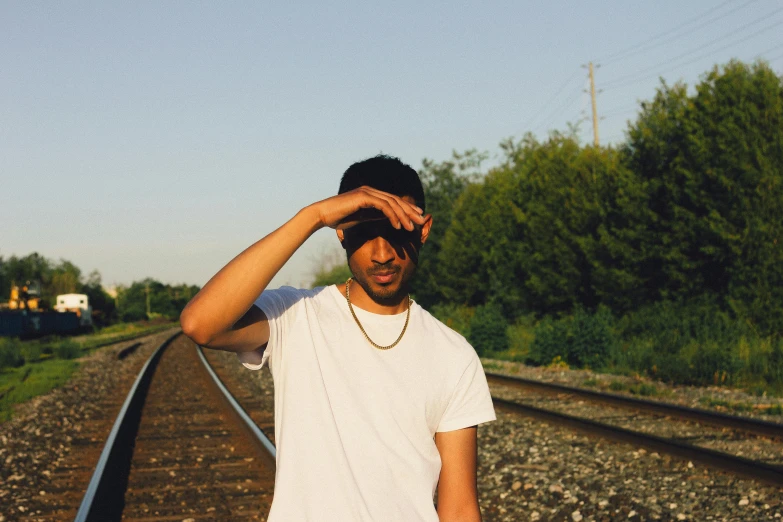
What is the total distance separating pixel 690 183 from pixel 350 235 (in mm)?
22207

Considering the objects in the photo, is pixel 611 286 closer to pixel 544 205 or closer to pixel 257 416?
pixel 544 205

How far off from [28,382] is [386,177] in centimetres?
1921

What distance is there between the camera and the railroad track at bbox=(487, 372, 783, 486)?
25.8ft

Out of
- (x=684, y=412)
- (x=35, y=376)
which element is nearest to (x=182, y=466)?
(x=684, y=412)

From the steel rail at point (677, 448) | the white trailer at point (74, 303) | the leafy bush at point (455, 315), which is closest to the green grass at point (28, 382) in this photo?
the steel rail at point (677, 448)

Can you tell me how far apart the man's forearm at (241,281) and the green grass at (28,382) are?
12827 millimetres

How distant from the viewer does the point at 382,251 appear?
2.08 metres

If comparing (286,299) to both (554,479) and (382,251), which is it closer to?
(382,251)

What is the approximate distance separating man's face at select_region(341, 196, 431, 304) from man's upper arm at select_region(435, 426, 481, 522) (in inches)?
16.3

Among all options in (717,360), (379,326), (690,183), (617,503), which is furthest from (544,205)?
(379,326)

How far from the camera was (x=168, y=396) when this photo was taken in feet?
51.5

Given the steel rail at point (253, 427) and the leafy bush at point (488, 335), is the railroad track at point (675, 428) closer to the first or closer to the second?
the steel rail at point (253, 427)

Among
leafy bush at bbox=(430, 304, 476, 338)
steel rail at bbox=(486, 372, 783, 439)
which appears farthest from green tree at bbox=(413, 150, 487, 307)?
steel rail at bbox=(486, 372, 783, 439)

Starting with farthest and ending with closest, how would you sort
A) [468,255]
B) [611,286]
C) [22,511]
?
[468,255]
[611,286]
[22,511]
